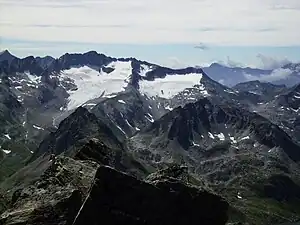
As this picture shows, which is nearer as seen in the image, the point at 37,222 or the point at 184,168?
the point at 37,222

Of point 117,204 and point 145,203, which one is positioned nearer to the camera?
point 117,204

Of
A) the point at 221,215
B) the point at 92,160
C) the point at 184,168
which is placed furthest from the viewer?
the point at 92,160

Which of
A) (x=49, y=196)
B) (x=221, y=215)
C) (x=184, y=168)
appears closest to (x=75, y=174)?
(x=49, y=196)

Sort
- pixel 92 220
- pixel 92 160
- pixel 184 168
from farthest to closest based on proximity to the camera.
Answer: pixel 92 160 → pixel 184 168 → pixel 92 220

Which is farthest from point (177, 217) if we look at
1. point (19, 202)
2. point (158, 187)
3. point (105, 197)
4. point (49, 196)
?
point (19, 202)

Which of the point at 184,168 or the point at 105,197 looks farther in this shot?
the point at 184,168

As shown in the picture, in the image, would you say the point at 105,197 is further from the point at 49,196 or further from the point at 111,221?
the point at 49,196

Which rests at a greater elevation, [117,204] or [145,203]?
[117,204]

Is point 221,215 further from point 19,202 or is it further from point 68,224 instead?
point 19,202

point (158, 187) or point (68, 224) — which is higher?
point (158, 187)
